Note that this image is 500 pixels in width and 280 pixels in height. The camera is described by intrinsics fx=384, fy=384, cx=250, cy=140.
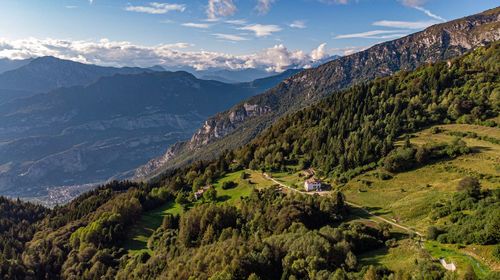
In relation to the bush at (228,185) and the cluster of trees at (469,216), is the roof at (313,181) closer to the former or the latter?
the bush at (228,185)

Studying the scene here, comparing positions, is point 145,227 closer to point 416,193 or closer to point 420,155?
point 416,193

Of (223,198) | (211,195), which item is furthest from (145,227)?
(223,198)

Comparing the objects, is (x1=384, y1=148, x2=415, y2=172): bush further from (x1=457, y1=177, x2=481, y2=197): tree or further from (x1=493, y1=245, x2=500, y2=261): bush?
(x1=493, y1=245, x2=500, y2=261): bush

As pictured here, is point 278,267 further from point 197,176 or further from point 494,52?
point 494,52

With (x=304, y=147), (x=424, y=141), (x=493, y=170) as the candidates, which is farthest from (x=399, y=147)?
(x=304, y=147)

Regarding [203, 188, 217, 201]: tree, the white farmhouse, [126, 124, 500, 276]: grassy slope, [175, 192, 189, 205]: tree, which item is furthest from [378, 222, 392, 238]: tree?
[175, 192, 189, 205]: tree
